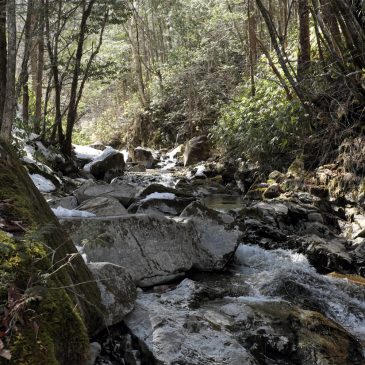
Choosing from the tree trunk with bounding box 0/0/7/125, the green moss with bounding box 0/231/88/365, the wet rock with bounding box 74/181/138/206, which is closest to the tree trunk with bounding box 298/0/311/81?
the wet rock with bounding box 74/181/138/206

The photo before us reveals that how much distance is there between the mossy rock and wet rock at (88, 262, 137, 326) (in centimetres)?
40

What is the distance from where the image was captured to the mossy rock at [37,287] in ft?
5.49

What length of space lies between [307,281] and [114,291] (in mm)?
2695

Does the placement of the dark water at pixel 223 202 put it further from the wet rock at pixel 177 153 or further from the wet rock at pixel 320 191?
the wet rock at pixel 177 153

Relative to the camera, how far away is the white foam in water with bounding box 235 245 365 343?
4288 mm

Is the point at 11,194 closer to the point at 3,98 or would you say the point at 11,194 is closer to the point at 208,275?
the point at 208,275

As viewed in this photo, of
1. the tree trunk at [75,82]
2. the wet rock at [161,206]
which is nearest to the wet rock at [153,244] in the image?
the wet rock at [161,206]

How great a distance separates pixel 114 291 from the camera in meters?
3.28

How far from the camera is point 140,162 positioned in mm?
17938

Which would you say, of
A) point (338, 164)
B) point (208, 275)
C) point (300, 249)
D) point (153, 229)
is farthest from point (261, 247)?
point (338, 164)

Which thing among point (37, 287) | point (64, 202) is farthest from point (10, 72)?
point (37, 287)

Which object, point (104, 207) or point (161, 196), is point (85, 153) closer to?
point (161, 196)

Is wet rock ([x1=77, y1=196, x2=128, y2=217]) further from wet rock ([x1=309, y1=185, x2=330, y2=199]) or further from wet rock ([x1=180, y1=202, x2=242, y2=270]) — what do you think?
wet rock ([x1=309, y1=185, x2=330, y2=199])

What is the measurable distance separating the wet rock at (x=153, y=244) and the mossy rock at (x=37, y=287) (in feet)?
5.46
